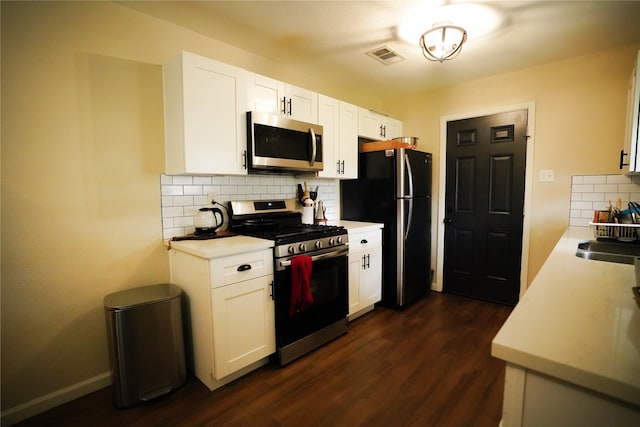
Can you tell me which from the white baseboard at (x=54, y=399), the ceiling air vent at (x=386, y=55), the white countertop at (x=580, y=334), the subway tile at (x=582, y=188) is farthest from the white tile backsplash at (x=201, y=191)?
the subway tile at (x=582, y=188)

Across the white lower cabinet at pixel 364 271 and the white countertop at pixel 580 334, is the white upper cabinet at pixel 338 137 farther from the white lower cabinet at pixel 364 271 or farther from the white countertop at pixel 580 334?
the white countertop at pixel 580 334

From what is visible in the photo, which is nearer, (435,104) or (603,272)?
(603,272)

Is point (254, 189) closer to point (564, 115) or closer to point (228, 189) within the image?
point (228, 189)

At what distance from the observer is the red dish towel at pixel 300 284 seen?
6.78ft

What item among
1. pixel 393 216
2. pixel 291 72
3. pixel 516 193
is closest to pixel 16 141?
pixel 291 72

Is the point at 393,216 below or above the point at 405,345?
above

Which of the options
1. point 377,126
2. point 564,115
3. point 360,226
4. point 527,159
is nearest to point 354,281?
point 360,226

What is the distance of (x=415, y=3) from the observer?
190cm

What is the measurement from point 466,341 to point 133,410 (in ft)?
7.91

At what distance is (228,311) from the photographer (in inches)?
72.6

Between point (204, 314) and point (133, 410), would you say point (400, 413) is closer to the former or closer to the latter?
point (204, 314)

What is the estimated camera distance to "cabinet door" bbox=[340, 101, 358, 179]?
298 centimetres

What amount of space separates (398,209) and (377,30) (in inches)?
61.9

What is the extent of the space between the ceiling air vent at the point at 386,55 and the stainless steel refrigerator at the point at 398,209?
2.68 feet
